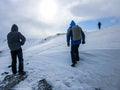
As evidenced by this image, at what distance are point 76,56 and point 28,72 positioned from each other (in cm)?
281

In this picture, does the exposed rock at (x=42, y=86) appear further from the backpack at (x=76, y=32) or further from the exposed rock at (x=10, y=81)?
the backpack at (x=76, y=32)

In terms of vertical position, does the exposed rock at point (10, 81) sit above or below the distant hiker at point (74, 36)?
below

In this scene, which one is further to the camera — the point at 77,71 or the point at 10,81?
the point at 77,71

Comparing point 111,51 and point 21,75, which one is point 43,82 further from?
point 111,51

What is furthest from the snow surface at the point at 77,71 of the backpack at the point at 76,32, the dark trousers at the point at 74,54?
the backpack at the point at 76,32

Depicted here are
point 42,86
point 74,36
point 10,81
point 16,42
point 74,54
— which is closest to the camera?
point 42,86

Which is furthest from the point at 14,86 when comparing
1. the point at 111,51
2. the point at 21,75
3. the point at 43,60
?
the point at 111,51

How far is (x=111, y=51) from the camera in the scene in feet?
48.0

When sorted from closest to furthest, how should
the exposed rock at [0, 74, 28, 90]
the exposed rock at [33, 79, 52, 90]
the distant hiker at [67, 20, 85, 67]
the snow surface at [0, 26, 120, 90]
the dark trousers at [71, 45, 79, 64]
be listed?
1. the exposed rock at [33, 79, 52, 90]
2. the snow surface at [0, 26, 120, 90]
3. the exposed rock at [0, 74, 28, 90]
4. the dark trousers at [71, 45, 79, 64]
5. the distant hiker at [67, 20, 85, 67]

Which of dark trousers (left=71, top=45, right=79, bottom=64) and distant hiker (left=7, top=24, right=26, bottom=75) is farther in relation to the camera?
dark trousers (left=71, top=45, right=79, bottom=64)

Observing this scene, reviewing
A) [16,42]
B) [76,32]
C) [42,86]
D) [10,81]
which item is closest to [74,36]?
[76,32]

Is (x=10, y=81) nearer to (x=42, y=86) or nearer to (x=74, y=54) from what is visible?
(x=42, y=86)

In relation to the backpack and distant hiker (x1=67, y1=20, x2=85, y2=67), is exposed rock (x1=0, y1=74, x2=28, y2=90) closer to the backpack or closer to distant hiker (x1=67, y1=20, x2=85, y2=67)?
distant hiker (x1=67, y1=20, x2=85, y2=67)

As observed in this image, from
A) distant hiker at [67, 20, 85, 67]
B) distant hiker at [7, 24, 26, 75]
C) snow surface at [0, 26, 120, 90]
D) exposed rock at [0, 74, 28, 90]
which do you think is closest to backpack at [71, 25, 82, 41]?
distant hiker at [67, 20, 85, 67]
